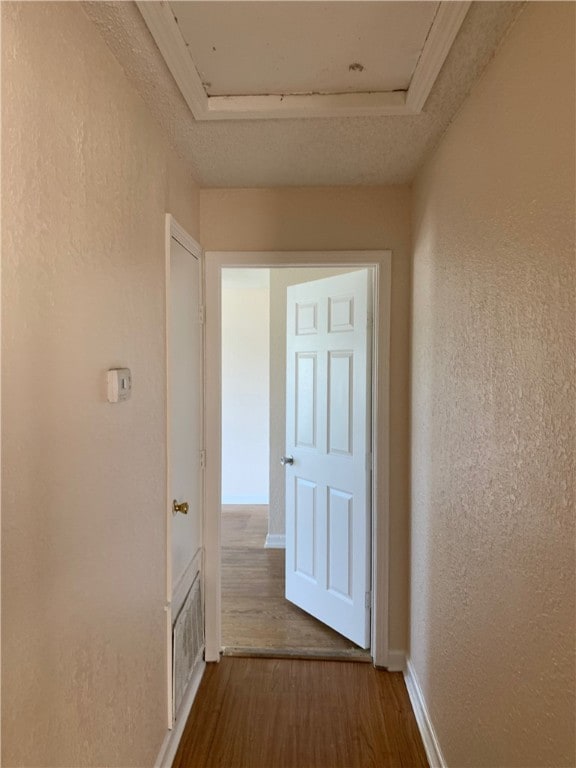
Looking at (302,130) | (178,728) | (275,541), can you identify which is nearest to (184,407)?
(302,130)

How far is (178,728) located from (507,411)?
1.85 m

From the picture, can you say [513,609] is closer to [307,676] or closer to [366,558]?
[366,558]

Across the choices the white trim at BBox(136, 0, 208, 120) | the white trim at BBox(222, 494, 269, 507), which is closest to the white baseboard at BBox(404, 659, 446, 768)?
the white trim at BBox(136, 0, 208, 120)

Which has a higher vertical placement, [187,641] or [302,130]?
[302,130]

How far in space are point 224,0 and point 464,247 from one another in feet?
3.09

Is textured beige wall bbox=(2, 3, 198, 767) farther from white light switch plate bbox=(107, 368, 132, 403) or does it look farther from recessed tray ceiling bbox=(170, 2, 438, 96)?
recessed tray ceiling bbox=(170, 2, 438, 96)

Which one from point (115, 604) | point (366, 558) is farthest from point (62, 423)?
point (366, 558)

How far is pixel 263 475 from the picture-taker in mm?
5195

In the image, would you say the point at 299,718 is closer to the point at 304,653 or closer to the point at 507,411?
the point at 304,653

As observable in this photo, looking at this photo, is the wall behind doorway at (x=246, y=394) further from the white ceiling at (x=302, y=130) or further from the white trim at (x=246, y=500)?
the white ceiling at (x=302, y=130)

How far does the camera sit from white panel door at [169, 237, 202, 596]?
74.2 inches

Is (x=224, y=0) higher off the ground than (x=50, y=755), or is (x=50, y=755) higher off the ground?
(x=224, y=0)

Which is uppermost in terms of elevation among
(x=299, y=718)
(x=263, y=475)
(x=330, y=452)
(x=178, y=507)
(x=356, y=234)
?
(x=356, y=234)

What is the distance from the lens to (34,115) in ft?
3.03
